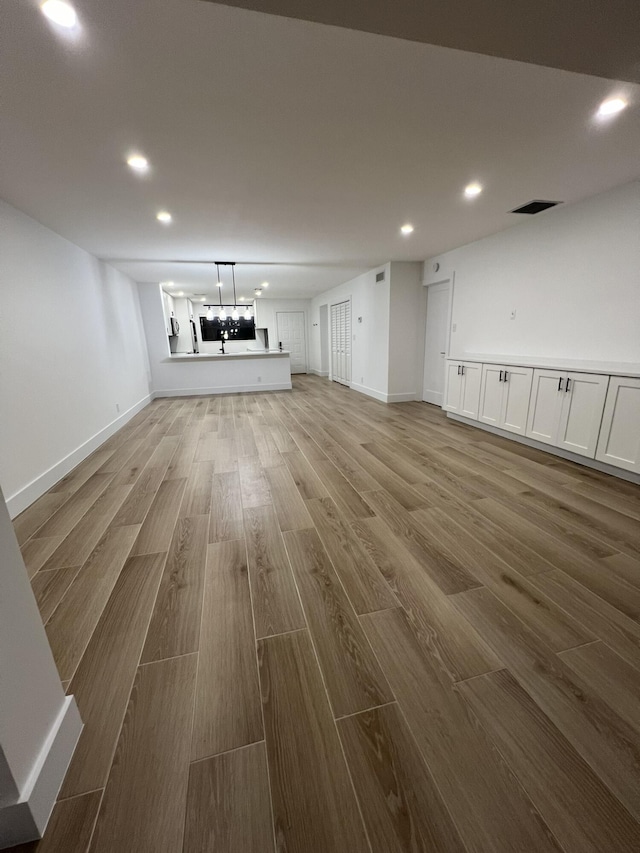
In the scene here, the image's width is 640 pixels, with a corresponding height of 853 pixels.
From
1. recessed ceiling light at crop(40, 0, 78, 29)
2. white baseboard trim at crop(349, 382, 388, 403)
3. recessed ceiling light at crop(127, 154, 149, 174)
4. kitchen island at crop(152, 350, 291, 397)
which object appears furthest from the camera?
kitchen island at crop(152, 350, 291, 397)

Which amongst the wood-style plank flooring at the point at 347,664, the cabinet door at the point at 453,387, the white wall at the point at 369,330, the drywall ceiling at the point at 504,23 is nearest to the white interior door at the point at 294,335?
the white wall at the point at 369,330

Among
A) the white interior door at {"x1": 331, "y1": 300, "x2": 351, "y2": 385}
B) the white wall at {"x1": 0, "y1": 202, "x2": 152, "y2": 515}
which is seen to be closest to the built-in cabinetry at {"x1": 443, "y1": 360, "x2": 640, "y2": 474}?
the white interior door at {"x1": 331, "y1": 300, "x2": 351, "y2": 385}

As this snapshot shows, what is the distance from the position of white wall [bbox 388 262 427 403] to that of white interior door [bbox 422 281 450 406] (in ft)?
0.38

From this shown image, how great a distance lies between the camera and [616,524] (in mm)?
2242

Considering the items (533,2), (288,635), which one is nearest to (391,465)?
(288,635)

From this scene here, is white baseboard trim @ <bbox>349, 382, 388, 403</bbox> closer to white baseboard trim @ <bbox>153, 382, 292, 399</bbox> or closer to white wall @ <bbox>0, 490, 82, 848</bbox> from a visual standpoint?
white baseboard trim @ <bbox>153, 382, 292, 399</bbox>

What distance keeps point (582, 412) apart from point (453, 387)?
1.92 meters

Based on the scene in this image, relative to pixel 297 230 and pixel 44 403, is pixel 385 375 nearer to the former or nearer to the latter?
pixel 297 230

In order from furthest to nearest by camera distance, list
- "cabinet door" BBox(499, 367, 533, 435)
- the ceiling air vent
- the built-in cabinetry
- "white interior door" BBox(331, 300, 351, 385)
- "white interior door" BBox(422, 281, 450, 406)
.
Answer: "white interior door" BBox(331, 300, 351, 385) < "white interior door" BBox(422, 281, 450, 406) < "cabinet door" BBox(499, 367, 533, 435) < the ceiling air vent < the built-in cabinetry

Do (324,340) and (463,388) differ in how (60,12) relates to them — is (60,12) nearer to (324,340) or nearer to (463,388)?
(463,388)

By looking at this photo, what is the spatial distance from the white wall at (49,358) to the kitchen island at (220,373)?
2232 mm

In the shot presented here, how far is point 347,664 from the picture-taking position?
1.32 meters

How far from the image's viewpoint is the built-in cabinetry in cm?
283

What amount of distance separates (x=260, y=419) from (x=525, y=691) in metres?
4.54
